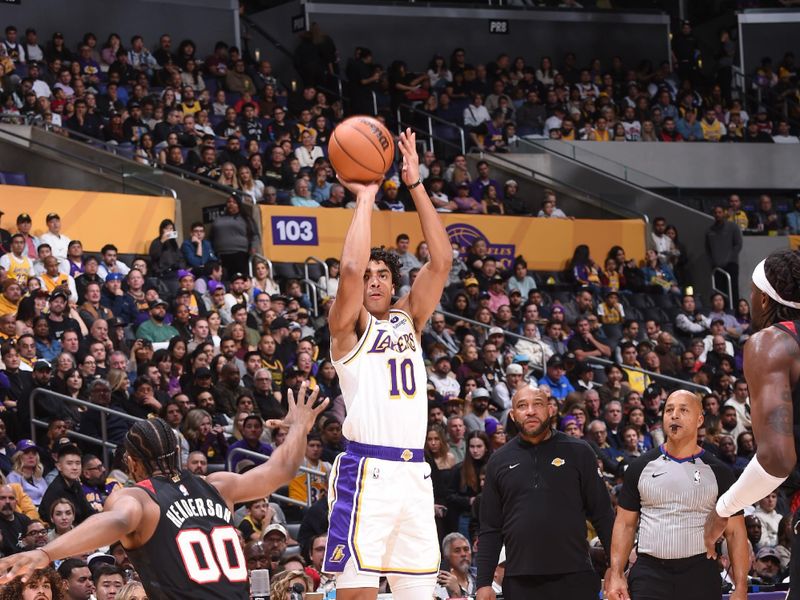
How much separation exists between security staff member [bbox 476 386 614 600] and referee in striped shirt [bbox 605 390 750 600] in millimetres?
144

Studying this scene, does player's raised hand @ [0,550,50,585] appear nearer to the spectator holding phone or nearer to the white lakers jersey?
the white lakers jersey

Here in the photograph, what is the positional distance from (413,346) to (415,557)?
0.98m

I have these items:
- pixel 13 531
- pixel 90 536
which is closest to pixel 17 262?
pixel 13 531

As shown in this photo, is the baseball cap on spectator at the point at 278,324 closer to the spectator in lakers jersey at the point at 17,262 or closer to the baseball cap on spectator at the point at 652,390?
the spectator in lakers jersey at the point at 17,262

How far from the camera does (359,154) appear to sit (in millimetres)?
6230

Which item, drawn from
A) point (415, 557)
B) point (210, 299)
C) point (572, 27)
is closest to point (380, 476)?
point (415, 557)

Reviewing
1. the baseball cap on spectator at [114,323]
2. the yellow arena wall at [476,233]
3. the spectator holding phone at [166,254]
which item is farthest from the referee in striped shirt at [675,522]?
the yellow arena wall at [476,233]

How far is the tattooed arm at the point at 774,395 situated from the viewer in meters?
4.33

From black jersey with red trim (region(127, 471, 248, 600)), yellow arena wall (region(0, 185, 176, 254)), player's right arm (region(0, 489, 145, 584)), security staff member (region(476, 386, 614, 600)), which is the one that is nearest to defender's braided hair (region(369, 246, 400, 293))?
security staff member (region(476, 386, 614, 600))

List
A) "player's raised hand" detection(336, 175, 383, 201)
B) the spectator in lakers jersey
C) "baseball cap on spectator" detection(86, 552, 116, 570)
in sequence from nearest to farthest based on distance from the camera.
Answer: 1. "player's raised hand" detection(336, 175, 383, 201)
2. "baseball cap on spectator" detection(86, 552, 116, 570)
3. the spectator in lakers jersey

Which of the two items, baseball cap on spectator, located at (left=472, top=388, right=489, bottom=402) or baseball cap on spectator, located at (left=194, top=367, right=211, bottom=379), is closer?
baseball cap on spectator, located at (left=194, top=367, right=211, bottom=379)

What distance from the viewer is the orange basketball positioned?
245 inches

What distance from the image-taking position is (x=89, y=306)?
13422 millimetres

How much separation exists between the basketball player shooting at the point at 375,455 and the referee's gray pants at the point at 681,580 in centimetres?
145
